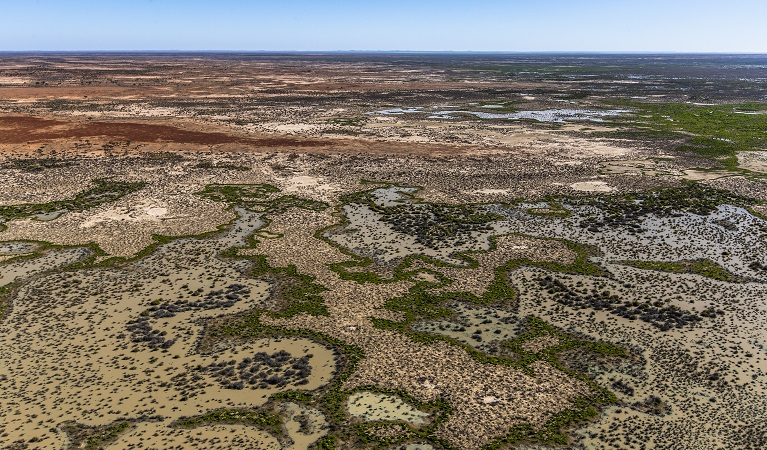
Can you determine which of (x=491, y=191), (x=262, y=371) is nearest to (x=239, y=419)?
(x=262, y=371)

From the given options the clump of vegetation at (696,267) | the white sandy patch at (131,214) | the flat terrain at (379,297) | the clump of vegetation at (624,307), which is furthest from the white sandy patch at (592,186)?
the white sandy patch at (131,214)

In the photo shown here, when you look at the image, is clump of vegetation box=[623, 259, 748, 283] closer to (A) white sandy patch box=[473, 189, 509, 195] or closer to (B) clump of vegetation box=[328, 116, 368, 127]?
(A) white sandy patch box=[473, 189, 509, 195]

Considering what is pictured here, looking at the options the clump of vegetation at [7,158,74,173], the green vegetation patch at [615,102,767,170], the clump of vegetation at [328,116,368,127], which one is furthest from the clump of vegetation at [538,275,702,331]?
the clump of vegetation at [328,116,368,127]

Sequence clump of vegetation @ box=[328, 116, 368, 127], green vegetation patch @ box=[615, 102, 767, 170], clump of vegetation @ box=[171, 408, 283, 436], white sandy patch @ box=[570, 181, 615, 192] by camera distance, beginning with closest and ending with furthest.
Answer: clump of vegetation @ box=[171, 408, 283, 436] → white sandy patch @ box=[570, 181, 615, 192] → green vegetation patch @ box=[615, 102, 767, 170] → clump of vegetation @ box=[328, 116, 368, 127]

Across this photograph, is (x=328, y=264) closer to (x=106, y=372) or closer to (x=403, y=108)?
(x=106, y=372)

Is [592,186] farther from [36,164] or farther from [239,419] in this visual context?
[36,164]
